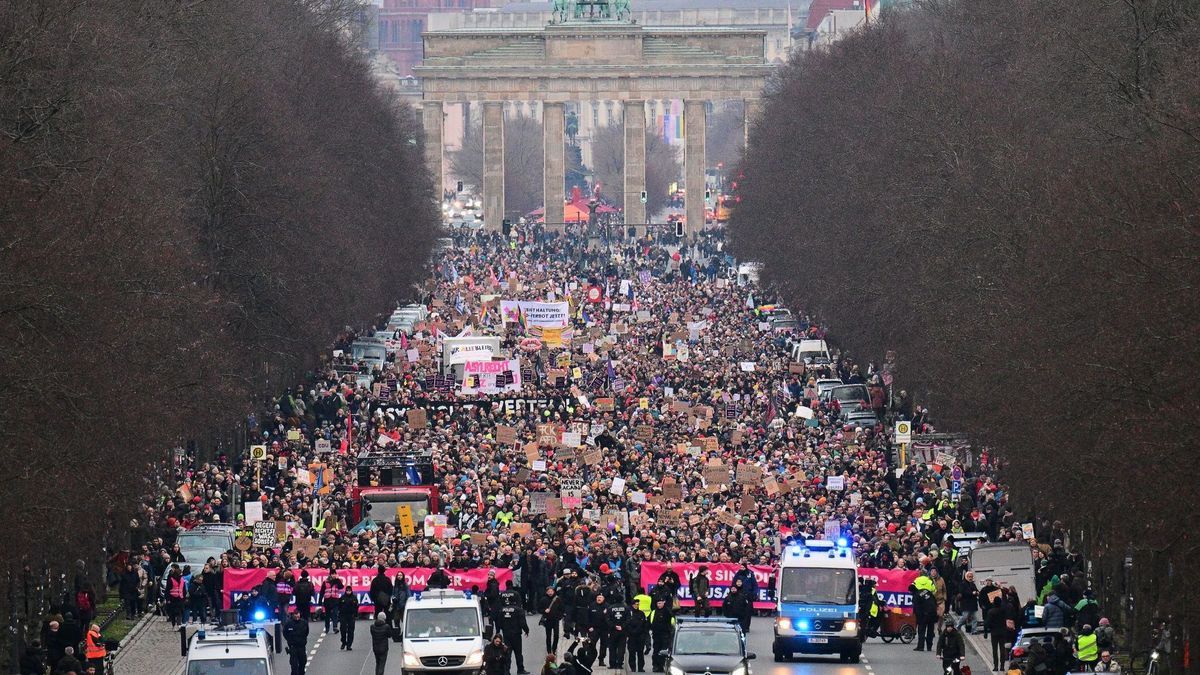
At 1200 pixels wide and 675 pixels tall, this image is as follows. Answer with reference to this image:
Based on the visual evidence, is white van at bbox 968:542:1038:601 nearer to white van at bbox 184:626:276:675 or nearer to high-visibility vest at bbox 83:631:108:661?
high-visibility vest at bbox 83:631:108:661

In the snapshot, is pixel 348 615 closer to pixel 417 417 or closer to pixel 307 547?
pixel 307 547

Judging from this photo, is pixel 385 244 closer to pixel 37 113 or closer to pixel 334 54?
A: pixel 334 54

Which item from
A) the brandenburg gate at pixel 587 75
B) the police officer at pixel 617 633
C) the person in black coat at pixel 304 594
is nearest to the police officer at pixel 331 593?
the person in black coat at pixel 304 594

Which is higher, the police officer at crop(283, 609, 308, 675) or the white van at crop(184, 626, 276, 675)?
the white van at crop(184, 626, 276, 675)

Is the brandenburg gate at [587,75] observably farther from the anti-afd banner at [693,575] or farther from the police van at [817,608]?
the police van at [817,608]

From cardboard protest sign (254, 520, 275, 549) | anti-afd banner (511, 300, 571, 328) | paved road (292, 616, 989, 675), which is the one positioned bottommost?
paved road (292, 616, 989, 675)

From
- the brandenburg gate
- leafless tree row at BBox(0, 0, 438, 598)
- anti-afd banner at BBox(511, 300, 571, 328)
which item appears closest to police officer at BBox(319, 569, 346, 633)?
leafless tree row at BBox(0, 0, 438, 598)

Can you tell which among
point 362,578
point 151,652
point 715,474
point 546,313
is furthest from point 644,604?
point 546,313
